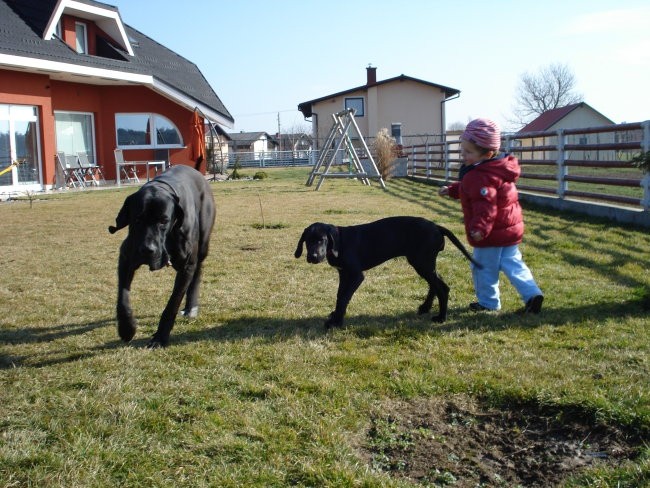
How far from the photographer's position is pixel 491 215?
5.14 metres

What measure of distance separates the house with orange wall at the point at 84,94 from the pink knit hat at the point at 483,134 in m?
15.9

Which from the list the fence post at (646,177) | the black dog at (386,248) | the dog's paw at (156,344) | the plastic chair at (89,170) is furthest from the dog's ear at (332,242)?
the plastic chair at (89,170)

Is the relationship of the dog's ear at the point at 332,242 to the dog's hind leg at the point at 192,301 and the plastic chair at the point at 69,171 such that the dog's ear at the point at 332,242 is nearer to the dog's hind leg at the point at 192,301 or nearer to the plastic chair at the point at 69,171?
the dog's hind leg at the point at 192,301

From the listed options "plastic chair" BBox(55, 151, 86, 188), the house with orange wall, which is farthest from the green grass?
"plastic chair" BBox(55, 151, 86, 188)

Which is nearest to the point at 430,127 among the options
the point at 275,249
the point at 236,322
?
the point at 275,249

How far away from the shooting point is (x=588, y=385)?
11.8 ft

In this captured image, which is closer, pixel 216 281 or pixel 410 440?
pixel 410 440

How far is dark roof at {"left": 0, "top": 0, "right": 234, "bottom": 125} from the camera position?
20156 millimetres

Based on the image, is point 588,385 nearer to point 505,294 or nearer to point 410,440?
point 410,440

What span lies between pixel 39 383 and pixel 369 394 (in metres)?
1.85

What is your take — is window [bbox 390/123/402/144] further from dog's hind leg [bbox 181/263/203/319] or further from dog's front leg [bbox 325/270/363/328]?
dog's front leg [bbox 325/270/363/328]

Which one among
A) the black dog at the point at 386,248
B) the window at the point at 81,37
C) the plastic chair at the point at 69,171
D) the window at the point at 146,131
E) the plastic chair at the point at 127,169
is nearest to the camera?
the black dog at the point at 386,248

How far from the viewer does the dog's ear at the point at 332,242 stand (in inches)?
196

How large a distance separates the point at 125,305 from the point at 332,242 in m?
1.53
